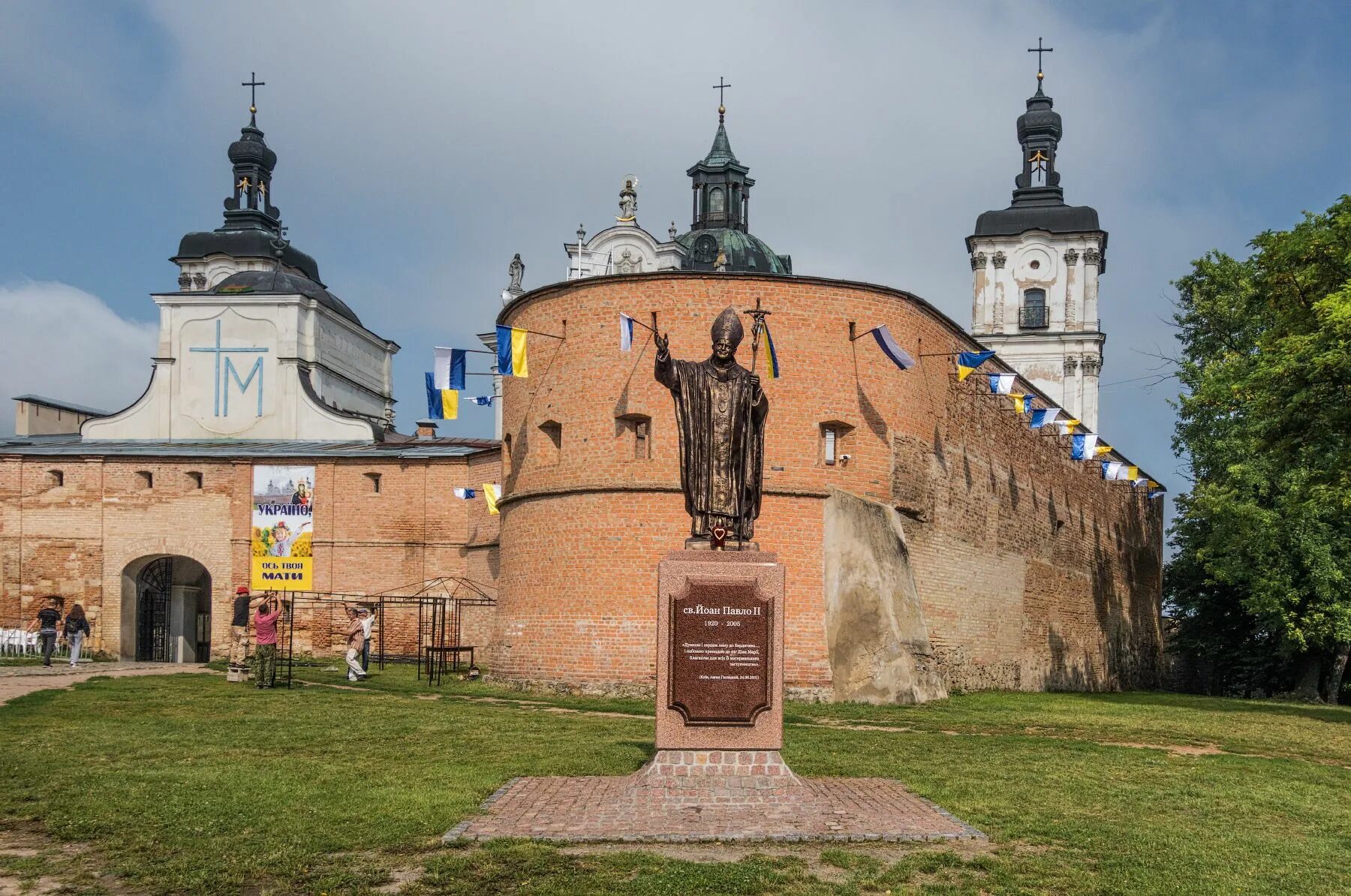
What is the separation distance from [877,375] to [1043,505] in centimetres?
1202

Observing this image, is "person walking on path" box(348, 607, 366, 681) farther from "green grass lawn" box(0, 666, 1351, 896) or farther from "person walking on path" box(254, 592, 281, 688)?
"green grass lawn" box(0, 666, 1351, 896)

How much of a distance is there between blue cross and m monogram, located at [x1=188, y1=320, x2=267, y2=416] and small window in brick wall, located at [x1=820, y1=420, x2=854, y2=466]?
1895 cm

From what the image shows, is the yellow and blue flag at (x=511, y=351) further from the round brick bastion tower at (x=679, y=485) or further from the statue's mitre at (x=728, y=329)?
the statue's mitre at (x=728, y=329)

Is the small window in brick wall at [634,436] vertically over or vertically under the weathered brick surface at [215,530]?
over

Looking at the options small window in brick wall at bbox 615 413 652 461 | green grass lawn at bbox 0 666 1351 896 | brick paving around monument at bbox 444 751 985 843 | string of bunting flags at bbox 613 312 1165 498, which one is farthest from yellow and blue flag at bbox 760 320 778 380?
brick paving around monument at bbox 444 751 985 843

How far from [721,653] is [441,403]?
16086 millimetres

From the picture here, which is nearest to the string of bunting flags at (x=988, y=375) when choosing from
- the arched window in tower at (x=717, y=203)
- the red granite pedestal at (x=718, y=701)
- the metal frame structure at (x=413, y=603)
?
the red granite pedestal at (x=718, y=701)

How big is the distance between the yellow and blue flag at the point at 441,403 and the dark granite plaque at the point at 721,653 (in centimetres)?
1553

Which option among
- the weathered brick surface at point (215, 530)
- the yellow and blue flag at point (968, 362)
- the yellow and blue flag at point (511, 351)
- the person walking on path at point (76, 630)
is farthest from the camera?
the weathered brick surface at point (215, 530)

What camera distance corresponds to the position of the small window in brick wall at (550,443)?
74.3 feet

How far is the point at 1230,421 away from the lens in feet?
103

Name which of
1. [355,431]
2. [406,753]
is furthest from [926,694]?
[355,431]

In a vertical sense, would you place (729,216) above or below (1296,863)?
above

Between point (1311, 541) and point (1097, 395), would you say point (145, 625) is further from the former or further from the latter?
point (1097, 395)
